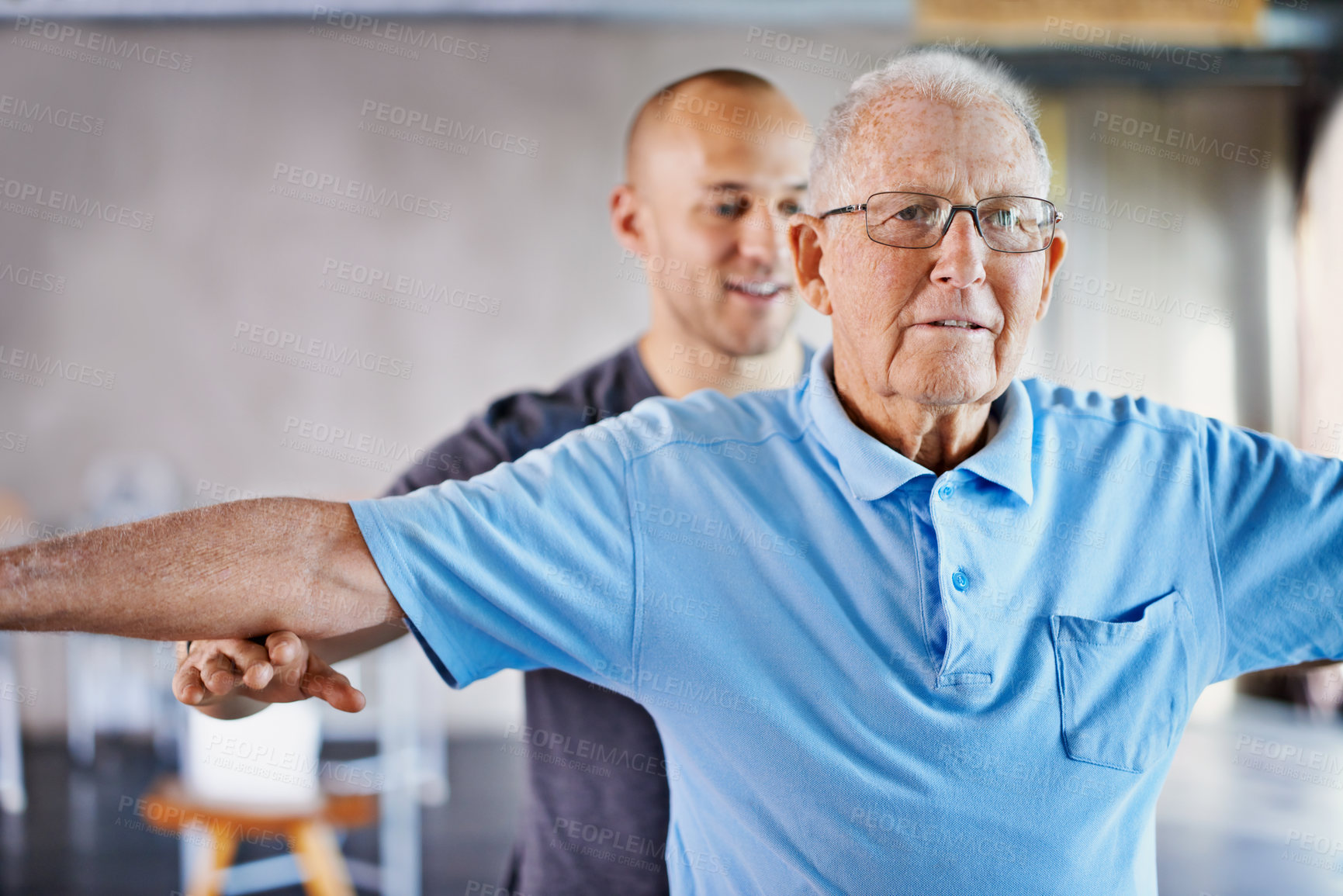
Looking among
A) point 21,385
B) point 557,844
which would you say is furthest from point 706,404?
point 21,385

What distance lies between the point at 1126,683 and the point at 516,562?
661 millimetres

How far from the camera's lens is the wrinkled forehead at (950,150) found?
1.12 meters

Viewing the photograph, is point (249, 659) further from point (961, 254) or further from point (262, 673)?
point (961, 254)

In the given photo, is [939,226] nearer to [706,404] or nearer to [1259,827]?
[706,404]

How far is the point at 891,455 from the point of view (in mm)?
1156

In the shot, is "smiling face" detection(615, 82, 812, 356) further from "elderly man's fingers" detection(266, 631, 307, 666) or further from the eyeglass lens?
"elderly man's fingers" detection(266, 631, 307, 666)

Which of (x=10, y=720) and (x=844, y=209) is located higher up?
(x=844, y=209)

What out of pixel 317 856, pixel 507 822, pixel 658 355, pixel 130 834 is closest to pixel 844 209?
pixel 658 355

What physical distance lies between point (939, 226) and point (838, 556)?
0.37 metres

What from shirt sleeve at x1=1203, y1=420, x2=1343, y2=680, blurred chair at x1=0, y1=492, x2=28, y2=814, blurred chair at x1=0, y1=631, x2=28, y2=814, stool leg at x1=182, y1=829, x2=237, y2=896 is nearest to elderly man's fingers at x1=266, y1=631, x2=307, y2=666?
shirt sleeve at x1=1203, y1=420, x2=1343, y2=680

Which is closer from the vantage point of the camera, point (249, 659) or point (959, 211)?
point (249, 659)

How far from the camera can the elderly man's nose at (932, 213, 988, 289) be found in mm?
1113

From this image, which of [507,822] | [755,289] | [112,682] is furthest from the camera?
[112,682]

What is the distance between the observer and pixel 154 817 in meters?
2.71
